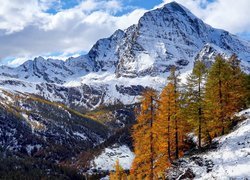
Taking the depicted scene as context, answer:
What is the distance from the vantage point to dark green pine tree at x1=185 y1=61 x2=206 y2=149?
50.9 metres

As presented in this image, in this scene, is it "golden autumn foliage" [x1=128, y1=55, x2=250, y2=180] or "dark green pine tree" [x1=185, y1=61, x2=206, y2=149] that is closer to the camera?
"golden autumn foliage" [x1=128, y1=55, x2=250, y2=180]

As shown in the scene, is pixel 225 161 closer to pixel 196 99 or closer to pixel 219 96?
pixel 196 99

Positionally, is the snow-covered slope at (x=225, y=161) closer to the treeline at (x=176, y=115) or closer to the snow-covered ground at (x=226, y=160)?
the snow-covered ground at (x=226, y=160)

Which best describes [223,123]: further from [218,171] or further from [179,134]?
[218,171]

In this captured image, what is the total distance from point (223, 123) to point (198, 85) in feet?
23.3

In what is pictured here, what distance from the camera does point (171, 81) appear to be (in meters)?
52.0

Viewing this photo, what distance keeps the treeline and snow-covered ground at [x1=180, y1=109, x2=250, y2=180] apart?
388 cm

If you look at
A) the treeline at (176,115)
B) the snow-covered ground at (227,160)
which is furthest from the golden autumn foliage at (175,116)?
the snow-covered ground at (227,160)

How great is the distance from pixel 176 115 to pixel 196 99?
164 inches

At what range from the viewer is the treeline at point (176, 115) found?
4897 cm

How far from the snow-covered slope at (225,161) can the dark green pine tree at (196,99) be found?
158 inches

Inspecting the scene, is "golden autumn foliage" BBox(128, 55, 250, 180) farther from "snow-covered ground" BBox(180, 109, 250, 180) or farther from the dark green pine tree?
"snow-covered ground" BBox(180, 109, 250, 180)

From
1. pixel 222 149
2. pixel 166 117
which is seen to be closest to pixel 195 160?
pixel 222 149

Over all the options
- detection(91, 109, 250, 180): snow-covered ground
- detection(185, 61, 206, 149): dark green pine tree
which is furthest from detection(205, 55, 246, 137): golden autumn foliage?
detection(91, 109, 250, 180): snow-covered ground
